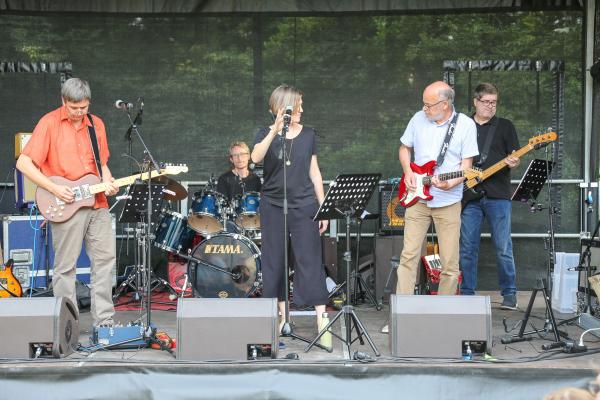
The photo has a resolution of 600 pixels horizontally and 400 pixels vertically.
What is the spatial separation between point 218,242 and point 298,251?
2183mm

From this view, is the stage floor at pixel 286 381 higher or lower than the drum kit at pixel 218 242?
lower

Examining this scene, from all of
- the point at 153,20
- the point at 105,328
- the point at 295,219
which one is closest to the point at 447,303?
the point at 295,219

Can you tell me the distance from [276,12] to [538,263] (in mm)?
4020

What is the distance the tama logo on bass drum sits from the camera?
8.60 metres

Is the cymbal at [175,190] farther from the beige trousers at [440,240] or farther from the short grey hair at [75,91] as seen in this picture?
the beige trousers at [440,240]

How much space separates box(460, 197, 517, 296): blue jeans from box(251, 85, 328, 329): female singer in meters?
2.15

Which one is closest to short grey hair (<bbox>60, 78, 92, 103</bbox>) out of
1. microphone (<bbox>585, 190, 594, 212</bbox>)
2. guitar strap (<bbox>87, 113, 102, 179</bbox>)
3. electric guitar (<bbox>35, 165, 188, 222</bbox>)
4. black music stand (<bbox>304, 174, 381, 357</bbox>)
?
guitar strap (<bbox>87, 113, 102, 179</bbox>)

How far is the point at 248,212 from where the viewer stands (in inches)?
347

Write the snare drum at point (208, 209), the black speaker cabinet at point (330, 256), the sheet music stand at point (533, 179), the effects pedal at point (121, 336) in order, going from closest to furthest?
the effects pedal at point (121, 336)
the sheet music stand at point (533, 179)
the snare drum at point (208, 209)
the black speaker cabinet at point (330, 256)

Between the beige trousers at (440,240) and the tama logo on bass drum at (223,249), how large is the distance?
2207 mm

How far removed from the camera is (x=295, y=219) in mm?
6543

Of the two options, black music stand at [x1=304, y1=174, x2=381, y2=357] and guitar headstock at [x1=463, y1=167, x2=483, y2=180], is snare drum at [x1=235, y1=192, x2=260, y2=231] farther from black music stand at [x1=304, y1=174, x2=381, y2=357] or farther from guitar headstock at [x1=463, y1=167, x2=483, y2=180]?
black music stand at [x1=304, y1=174, x2=381, y2=357]

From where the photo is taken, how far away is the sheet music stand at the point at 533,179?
741 cm

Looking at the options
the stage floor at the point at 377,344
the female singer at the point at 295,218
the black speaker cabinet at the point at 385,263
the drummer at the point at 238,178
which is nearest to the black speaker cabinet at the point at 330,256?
the black speaker cabinet at the point at 385,263
